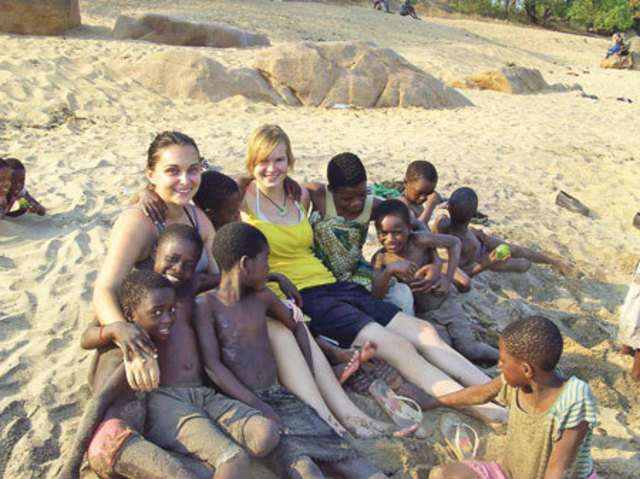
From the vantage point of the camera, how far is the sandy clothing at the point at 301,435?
2.78 metres

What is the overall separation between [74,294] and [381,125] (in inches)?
266

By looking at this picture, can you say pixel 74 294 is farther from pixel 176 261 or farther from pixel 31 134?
pixel 31 134

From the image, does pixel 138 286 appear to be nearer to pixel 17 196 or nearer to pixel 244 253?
pixel 244 253

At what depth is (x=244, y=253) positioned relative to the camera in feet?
10.2

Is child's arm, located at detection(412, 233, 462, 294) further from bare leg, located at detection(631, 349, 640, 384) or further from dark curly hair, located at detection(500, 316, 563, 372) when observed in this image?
dark curly hair, located at detection(500, 316, 563, 372)

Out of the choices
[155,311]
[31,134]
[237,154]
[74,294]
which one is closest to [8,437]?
[155,311]

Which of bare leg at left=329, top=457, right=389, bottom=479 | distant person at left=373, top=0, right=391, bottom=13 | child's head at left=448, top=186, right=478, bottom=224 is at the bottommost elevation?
bare leg at left=329, top=457, right=389, bottom=479

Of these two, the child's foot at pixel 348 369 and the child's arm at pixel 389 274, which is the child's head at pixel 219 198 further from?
the child's foot at pixel 348 369

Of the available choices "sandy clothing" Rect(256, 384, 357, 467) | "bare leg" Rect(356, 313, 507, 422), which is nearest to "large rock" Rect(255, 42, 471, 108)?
"bare leg" Rect(356, 313, 507, 422)

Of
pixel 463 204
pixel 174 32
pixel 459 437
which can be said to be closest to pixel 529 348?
pixel 459 437

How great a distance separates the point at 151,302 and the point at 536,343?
1.63 meters

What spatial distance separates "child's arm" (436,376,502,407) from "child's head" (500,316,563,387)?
331 millimetres

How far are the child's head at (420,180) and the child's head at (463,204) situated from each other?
0.23 metres

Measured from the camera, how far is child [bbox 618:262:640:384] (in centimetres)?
434
